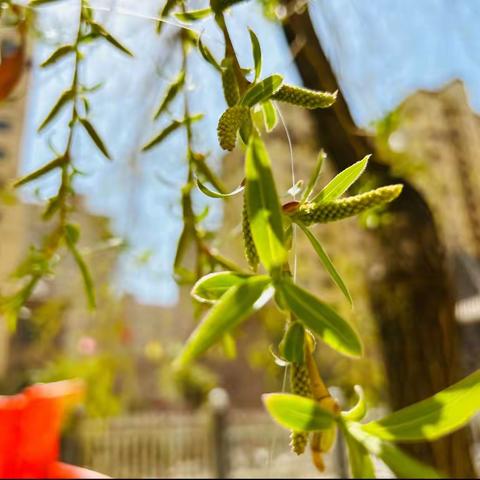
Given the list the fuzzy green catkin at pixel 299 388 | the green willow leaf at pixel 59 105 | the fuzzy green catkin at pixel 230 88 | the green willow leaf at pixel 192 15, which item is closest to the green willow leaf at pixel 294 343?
the fuzzy green catkin at pixel 299 388

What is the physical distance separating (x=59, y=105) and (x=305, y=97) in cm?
27

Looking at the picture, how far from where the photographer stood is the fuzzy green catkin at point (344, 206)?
18 centimetres

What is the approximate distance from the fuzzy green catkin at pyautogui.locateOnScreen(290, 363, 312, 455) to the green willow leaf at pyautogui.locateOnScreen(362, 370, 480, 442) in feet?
0.08

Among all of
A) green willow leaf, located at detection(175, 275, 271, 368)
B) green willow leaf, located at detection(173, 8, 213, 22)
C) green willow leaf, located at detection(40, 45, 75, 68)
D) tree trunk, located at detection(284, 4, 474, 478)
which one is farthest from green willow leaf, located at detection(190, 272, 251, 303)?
tree trunk, located at detection(284, 4, 474, 478)

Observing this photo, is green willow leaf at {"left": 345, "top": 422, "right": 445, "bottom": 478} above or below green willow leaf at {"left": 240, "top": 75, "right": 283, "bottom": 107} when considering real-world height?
below

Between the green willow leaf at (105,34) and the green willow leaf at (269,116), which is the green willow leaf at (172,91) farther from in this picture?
the green willow leaf at (269,116)

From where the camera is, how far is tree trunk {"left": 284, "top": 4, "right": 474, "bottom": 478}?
0.84m

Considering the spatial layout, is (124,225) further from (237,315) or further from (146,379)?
(146,379)

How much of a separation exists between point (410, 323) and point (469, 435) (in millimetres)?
185

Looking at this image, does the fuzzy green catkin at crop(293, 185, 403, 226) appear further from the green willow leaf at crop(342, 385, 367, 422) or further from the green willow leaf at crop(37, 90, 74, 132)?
the green willow leaf at crop(37, 90, 74, 132)

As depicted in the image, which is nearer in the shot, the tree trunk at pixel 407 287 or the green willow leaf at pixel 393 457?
the green willow leaf at pixel 393 457

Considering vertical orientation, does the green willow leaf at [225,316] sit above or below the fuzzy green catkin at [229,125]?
below

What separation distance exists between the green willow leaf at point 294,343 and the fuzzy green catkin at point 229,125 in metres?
0.07

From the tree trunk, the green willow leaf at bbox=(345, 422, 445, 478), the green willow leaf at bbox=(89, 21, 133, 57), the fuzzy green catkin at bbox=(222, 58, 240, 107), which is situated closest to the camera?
the green willow leaf at bbox=(345, 422, 445, 478)
